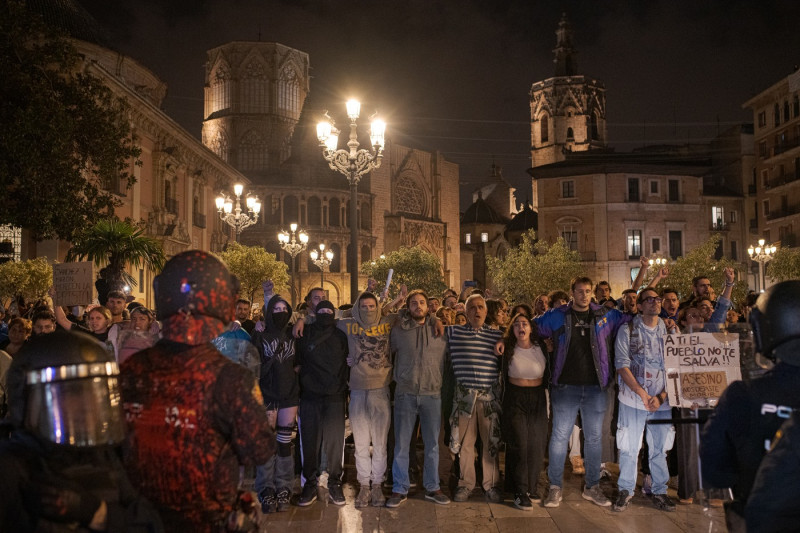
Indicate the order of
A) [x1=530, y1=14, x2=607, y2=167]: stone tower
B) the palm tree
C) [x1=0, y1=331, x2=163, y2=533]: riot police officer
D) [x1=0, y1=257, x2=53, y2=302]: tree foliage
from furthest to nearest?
[x1=530, y1=14, x2=607, y2=167]: stone tower < [x1=0, y1=257, x2=53, y2=302]: tree foliage < the palm tree < [x1=0, y1=331, x2=163, y2=533]: riot police officer

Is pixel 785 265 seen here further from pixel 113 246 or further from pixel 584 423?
pixel 584 423

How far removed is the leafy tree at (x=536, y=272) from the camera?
4334cm

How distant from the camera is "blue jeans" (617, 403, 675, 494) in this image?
648cm

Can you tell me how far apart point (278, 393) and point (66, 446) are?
4.66m

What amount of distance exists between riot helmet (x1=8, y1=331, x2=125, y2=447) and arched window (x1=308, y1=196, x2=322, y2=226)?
183 ft

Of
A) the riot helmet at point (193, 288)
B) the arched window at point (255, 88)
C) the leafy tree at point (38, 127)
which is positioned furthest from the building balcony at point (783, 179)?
the riot helmet at point (193, 288)

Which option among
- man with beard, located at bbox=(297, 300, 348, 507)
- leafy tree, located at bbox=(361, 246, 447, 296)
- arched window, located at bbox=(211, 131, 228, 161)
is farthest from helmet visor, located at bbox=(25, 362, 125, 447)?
arched window, located at bbox=(211, 131, 228, 161)

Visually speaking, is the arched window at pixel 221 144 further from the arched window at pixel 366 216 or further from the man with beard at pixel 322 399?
the man with beard at pixel 322 399

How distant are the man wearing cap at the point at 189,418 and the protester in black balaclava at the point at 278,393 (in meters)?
4.06

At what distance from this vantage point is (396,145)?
222 ft

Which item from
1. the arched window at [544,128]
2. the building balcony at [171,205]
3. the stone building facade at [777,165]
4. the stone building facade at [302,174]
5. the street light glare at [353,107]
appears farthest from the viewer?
the arched window at [544,128]

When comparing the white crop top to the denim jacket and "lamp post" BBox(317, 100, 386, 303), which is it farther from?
"lamp post" BBox(317, 100, 386, 303)

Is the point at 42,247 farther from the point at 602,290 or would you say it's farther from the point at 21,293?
the point at 602,290

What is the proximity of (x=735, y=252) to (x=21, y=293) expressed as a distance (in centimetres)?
5086
